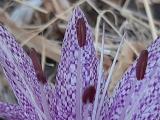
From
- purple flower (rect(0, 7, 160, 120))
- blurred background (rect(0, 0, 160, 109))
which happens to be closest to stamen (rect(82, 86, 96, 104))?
purple flower (rect(0, 7, 160, 120))

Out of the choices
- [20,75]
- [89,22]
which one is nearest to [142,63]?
[20,75]

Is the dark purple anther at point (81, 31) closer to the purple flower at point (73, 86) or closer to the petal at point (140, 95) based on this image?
the purple flower at point (73, 86)

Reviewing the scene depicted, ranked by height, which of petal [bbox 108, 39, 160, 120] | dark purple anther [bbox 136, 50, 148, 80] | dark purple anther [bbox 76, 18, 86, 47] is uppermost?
dark purple anther [bbox 76, 18, 86, 47]

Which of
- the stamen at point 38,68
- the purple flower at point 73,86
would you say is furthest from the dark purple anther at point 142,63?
the stamen at point 38,68

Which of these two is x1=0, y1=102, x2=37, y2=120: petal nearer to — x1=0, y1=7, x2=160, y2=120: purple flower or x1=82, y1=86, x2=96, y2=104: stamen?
x1=0, y1=7, x2=160, y2=120: purple flower

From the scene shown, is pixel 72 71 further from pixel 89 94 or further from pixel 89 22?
pixel 89 22

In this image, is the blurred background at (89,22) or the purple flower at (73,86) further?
the blurred background at (89,22)

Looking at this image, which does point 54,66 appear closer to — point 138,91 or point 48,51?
point 48,51

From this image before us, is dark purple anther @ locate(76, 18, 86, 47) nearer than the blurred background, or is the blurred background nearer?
dark purple anther @ locate(76, 18, 86, 47)
